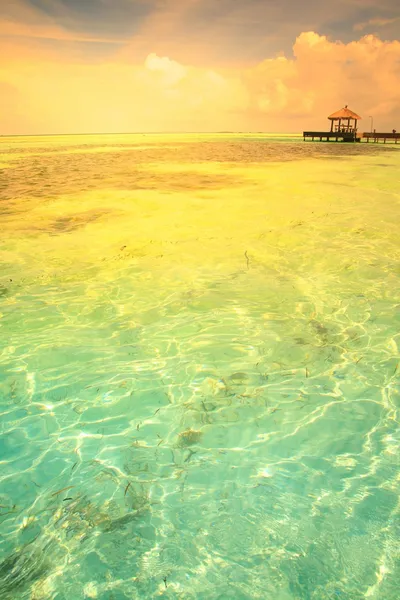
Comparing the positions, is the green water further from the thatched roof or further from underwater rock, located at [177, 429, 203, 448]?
the thatched roof

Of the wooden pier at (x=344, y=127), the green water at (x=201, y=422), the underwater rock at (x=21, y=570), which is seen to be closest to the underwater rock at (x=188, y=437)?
the green water at (x=201, y=422)

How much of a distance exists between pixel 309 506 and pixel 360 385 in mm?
A: 1512

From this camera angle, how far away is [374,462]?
2.80 meters

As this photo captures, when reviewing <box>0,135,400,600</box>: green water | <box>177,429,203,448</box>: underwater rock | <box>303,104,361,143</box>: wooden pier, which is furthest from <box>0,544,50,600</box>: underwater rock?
<box>303,104,361,143</box>: wooden pier

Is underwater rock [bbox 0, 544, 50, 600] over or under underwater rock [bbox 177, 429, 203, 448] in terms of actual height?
over

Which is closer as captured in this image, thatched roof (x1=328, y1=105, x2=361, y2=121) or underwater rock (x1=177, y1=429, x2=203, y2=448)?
underwater rock (x1=177, y1=429, x2=203, y2=448)

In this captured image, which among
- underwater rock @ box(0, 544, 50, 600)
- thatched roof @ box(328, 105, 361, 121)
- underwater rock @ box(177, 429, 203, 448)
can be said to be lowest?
underwater rock @ box(177, 429, 203, 448)

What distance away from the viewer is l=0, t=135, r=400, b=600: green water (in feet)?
6.99

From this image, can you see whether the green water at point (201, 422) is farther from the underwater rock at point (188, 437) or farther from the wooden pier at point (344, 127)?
the wooden pier at point (344, 127)

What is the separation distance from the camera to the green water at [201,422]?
213cm

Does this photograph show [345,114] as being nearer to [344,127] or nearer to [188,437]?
[344,127]

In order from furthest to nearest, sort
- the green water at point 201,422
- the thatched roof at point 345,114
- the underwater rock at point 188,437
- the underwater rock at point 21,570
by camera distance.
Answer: the thatched roof at point 345,114 < the underwater rock at point 188,437 < the green water at point 201,422 < the underwater rock at point 21,570

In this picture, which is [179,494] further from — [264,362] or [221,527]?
[264,362]

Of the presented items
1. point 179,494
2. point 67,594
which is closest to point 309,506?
point 179,494
